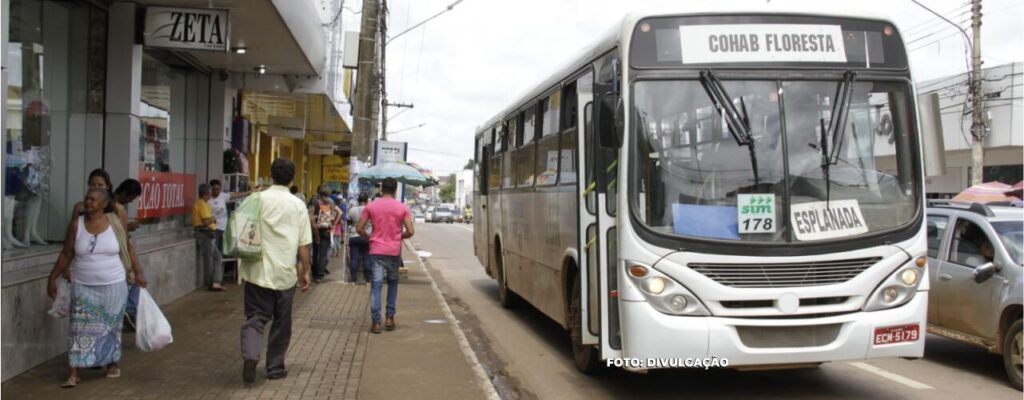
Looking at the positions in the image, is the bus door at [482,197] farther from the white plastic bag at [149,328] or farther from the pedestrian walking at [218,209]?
the white plastic bag at [149,328]

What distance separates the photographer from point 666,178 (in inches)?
224

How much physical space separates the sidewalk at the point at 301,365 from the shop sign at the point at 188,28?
3376 millimetres

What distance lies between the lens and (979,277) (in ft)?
23.9

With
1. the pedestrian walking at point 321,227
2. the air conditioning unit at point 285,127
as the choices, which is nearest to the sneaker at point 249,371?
the pedestrian walking at point 321,227

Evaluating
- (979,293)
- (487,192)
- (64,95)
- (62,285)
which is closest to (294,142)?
(487,192)

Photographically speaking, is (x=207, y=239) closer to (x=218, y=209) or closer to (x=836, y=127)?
(x=218, y=209)

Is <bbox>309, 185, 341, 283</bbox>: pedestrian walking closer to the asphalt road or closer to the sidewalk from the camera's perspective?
the sidewalk

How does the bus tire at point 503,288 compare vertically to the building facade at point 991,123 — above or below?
below

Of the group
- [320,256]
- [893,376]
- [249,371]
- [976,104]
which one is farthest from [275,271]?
[976,104]

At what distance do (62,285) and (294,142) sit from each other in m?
22.7

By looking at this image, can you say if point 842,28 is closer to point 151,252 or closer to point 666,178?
point 666,178

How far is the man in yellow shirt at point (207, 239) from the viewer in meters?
11.9

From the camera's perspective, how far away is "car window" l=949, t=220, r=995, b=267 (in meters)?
7.60

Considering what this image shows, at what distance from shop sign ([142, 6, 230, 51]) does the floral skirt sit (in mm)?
4440
